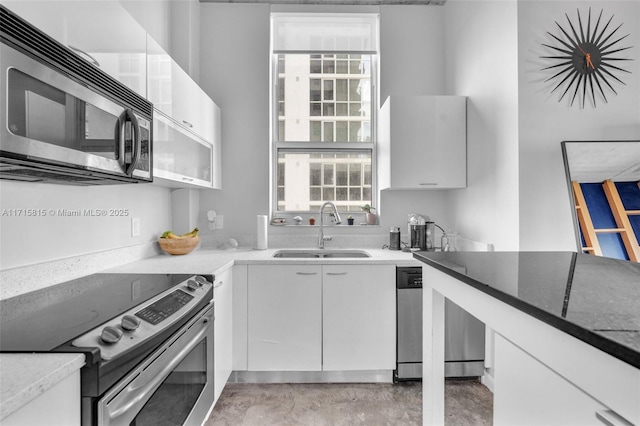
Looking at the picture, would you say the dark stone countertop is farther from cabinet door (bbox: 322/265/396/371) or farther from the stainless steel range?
the stainless steel range

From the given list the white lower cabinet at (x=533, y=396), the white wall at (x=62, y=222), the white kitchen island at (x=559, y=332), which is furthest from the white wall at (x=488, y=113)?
the white wall at (x=62, y=222)

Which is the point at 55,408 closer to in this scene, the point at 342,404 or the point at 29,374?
the point at 29,374

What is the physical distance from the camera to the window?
2.94 m

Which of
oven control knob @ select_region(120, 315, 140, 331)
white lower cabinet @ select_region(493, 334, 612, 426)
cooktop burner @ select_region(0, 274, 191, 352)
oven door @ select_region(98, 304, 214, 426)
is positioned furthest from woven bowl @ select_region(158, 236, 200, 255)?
white lower cabinet @ select_region(493, 334, 612, 426)

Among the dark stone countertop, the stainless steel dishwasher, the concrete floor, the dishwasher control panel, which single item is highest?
the dark stone countertop

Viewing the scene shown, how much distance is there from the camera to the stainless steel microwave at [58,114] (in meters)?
0.77

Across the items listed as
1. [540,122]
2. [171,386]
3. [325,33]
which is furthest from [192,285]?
[325,33]

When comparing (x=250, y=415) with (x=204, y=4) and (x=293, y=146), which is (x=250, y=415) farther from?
(x=204, y=4)

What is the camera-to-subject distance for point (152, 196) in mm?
2242

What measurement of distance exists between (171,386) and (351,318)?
3.97 ft

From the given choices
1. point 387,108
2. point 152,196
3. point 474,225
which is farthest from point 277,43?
point 474,225

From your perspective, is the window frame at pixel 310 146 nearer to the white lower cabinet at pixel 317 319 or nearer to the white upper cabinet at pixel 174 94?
the white upper cabinet at pixel 174 94

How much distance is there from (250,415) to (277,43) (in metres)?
2.89

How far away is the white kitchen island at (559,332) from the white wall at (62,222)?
1.62 meters
